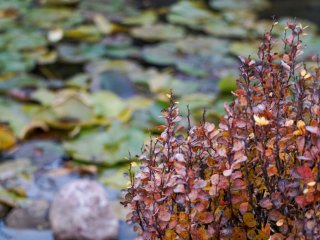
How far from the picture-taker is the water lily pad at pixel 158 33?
4.56 m

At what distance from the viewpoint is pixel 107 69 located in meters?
3.93

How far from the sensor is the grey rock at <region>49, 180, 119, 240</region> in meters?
2.57

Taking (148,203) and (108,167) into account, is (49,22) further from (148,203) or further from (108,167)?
(148,203)

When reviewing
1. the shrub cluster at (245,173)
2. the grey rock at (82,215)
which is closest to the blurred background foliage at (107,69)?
the grey rock at (82,215)

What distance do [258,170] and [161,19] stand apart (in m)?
3.92

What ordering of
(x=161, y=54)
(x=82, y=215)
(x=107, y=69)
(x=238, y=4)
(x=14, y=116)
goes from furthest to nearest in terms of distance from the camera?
(x=238, y=4)
(x=161, y=54)
(x=107, y=69)
(x=14, y=116)
(x=82, y=215)

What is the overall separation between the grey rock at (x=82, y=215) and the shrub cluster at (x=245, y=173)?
1296 mm

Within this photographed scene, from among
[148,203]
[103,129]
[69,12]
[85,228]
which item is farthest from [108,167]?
[69,12]

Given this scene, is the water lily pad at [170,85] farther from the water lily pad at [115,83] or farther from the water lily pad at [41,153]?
the water lily pad at [41,153]

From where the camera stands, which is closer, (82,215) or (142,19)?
(82,215)

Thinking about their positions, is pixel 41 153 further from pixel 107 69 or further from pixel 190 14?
pixel 190 14

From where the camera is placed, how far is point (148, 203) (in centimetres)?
123

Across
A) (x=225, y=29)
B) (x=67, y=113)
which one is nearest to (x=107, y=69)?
(x=67, y=113)

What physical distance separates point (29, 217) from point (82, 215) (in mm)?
302
